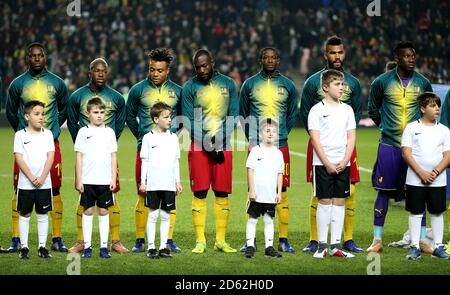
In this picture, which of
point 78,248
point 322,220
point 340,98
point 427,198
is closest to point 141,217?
point 78,248

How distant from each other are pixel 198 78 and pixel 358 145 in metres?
13.9

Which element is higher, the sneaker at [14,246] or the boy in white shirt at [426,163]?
the boy in white shirt at [426,163]

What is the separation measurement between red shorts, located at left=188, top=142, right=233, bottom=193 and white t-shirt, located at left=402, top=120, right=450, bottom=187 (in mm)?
1960

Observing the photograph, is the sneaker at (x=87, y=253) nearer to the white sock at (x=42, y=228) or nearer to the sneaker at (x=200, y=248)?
the white sock at (x=42, y=228)

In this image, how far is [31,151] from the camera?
9898 mm

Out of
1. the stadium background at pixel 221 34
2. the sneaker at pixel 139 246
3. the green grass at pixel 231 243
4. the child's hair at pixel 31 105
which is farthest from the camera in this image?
the stadium background at pixel 221 34

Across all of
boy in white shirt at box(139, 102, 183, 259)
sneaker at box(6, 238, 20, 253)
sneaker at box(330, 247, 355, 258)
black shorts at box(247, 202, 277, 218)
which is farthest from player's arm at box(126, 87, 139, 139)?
sneaker at box(330, 247, 355, 258)

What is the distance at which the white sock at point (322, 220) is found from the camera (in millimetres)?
10008

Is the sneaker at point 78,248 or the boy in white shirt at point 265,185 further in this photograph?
the sneaker at point 78,248

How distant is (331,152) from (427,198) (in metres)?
1.10

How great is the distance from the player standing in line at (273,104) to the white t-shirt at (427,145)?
1.40 m

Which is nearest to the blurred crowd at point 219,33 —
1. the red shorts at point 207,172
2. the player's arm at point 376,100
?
the player's arm at point 376,100

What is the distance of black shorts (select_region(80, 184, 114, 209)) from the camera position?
998cm
